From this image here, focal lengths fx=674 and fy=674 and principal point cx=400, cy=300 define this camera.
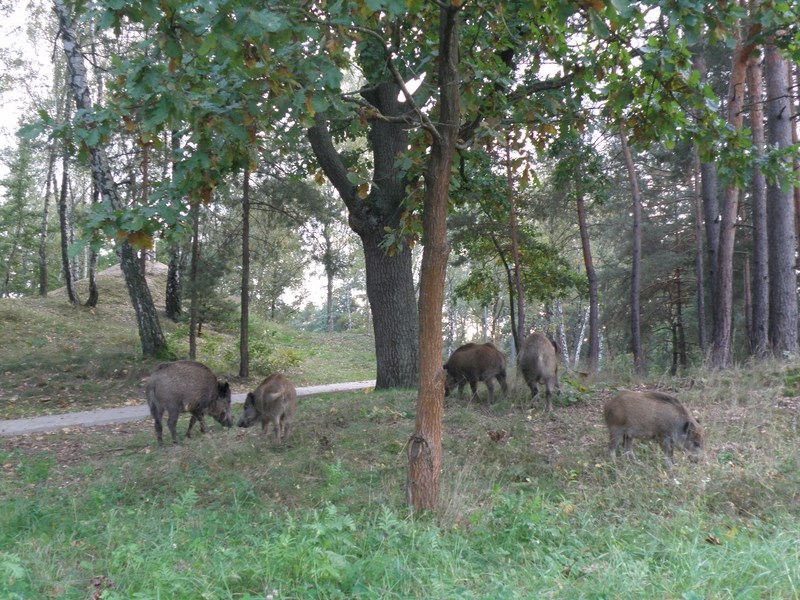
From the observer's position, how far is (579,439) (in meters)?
9.51

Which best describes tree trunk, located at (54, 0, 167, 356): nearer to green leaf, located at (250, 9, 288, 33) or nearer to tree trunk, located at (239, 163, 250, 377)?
tree trunk, located at (239, 163, 250, 377)

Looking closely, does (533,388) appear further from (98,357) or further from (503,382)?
(98,357)

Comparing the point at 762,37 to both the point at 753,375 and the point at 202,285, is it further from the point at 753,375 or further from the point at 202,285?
the point at 202,285

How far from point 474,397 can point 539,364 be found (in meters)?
1.63

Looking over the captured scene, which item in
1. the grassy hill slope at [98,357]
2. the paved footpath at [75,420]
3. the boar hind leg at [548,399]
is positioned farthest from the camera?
the grassy hill slope at [98,357]

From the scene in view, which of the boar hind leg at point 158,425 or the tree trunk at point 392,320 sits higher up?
the tree trunk at point 392,320

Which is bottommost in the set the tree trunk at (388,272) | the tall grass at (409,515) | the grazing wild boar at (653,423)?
the tall grass at (409,515)

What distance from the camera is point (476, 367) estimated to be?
13.4 metres

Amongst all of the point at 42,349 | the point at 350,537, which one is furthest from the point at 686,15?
the point at 42,349

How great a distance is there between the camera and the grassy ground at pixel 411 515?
174 inches

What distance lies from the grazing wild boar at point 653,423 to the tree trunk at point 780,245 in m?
7.80

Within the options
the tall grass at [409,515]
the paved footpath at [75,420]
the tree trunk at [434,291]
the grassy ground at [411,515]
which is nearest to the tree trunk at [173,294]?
the paved footpath at [75,420]

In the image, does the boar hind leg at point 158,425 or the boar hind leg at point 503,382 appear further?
the boar hind leg at point 503,382

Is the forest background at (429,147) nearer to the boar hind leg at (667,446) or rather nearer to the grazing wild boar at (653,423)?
the grazing wild boar at (653,423)
